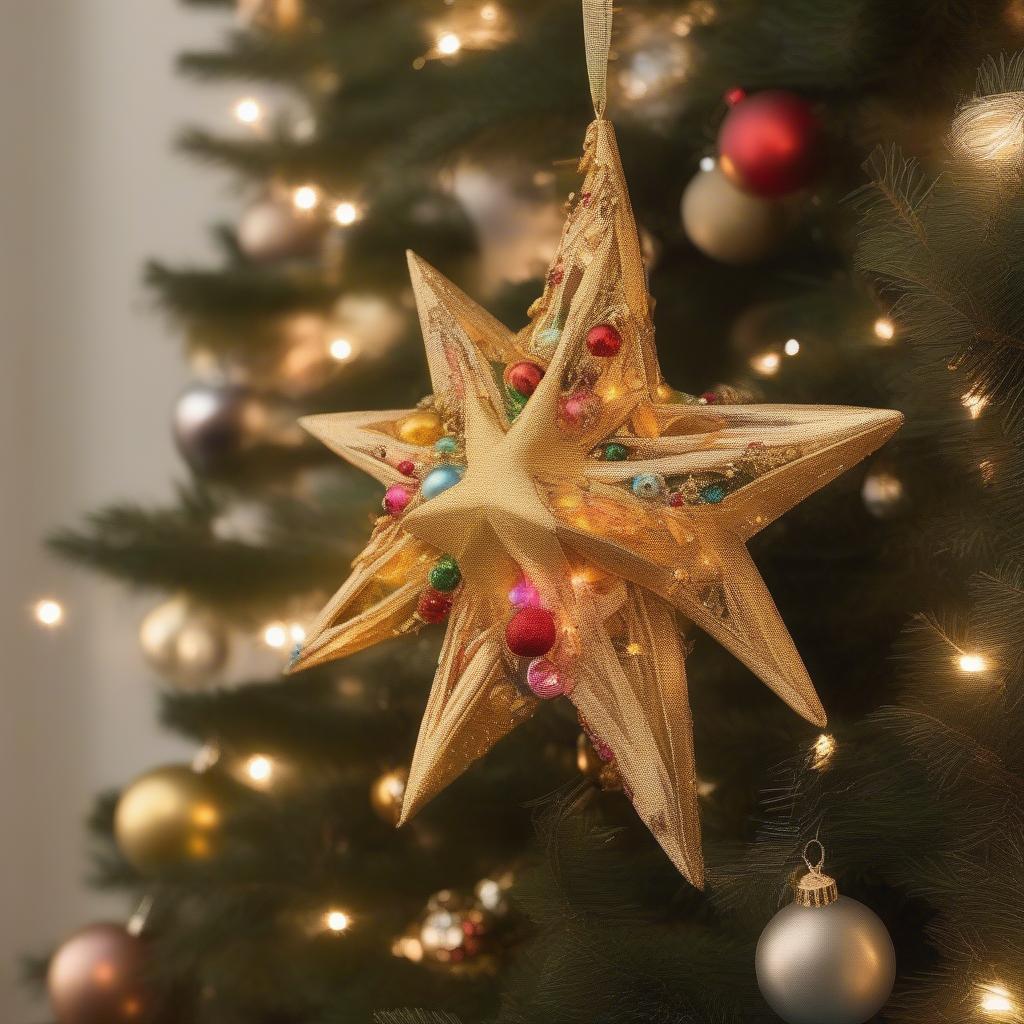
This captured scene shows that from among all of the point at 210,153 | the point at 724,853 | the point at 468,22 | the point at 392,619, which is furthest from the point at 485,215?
Result: the point at 724,853

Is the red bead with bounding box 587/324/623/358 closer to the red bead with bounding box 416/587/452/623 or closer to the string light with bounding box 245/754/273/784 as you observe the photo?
the red bead with bounding box 416/587/452/623

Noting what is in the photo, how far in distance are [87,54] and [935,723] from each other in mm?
1853

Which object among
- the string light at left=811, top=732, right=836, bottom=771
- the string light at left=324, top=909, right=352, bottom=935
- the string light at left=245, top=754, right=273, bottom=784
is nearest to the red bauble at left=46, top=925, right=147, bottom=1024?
the string light at left=245, top=754, right=273, bottom=784


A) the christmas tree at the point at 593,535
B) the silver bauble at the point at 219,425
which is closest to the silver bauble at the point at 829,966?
the christmas tree at the point at 593,535

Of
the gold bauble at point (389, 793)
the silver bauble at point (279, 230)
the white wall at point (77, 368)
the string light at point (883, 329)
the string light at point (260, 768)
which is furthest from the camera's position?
the white wall at point (77, 368)

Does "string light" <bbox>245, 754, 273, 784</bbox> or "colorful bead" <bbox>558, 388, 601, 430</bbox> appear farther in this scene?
"string light" <bbox>245, 754, 273, 784</bbox>

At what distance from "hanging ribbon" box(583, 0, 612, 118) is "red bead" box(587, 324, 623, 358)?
14 cm

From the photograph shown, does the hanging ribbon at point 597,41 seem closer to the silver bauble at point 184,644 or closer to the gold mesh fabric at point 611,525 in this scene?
the gold mesh fabric at point 611,525

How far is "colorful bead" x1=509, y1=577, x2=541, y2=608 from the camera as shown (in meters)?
0.66

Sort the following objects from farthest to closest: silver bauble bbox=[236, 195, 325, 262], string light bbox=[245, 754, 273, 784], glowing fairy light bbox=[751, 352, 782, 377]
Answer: silver bauble bbox=[236, 195, 325, 262] < string light bbox=[245, 754, 273, 784] < glowing fairy light bbox=[751, 352, 782, 377]

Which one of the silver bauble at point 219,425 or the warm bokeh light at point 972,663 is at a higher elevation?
the silver bauble at point 219,425

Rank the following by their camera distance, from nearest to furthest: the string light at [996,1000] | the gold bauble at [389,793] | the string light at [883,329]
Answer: the string light at [996,1000], the string light at [883,329], the gold bauble at [389,793]

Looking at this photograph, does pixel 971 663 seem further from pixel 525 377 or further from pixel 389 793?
pixel 389 793

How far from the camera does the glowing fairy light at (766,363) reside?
0.89 metres
